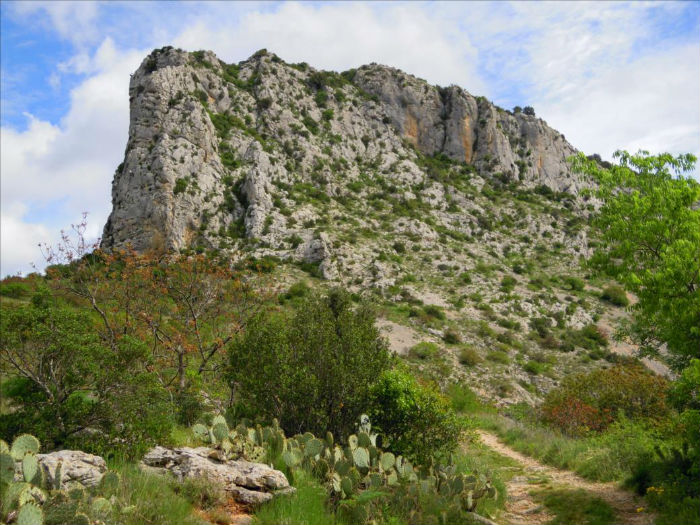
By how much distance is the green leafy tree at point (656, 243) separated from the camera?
8000 mm

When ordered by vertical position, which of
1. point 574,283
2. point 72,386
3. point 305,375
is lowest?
point 72,386

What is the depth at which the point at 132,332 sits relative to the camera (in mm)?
16125

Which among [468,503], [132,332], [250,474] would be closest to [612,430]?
[468,503]

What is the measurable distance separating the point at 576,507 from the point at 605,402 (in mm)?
9898

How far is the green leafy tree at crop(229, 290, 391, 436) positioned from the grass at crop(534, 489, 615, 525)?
493 centimetres

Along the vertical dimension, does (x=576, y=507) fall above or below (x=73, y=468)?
below

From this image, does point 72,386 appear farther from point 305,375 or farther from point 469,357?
point 469,357

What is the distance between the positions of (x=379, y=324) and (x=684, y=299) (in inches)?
954

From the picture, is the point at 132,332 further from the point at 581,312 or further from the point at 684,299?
the point at 581,312

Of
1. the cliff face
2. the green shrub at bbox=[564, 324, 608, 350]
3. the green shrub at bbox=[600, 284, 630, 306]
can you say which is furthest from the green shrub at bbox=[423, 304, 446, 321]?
the green shrub at bbox=[600, 284, 630, 306]

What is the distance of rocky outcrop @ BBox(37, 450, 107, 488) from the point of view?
18.9ft

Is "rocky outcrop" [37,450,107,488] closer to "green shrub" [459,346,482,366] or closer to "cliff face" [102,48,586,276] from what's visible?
"green shrub" [459,346,482,366]

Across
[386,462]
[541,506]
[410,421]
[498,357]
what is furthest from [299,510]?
[498,357]

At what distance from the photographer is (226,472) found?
7.22m
